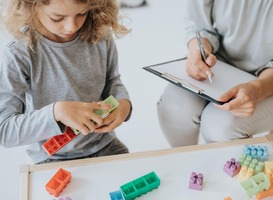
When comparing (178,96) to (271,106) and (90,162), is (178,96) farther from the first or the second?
(90,162)

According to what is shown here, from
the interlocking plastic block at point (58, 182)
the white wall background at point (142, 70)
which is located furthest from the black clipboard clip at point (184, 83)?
the white wall background at point (142, 70)

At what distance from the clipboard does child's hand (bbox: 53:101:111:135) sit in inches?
9.6

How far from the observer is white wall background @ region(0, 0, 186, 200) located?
1254mm

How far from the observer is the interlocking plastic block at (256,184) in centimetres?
70

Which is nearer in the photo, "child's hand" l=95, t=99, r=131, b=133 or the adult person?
"child's hand" l=95, t=99, r=131, b=133

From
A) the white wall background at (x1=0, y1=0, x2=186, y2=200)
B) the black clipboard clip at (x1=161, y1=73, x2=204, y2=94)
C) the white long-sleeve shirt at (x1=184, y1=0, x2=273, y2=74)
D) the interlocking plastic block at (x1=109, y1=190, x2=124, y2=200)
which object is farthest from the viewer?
the white wall background at (x1=0, y1=0, x2=186, y2=200)

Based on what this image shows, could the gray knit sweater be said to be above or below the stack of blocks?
above

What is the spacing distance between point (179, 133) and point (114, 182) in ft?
1.20

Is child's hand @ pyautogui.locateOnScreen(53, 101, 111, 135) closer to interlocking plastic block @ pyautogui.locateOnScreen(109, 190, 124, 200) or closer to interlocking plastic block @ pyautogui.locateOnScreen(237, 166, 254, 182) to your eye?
interlocking plastic block @ pyautogui.locateOnScreen(109, 190, 124, 200)

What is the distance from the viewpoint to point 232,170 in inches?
29.2

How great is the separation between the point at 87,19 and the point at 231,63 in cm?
45

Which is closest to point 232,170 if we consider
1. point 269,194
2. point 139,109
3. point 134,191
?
point 269,194

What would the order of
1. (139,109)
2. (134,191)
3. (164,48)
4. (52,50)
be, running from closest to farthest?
(134,191), (52,50), (139,109), (164,48)

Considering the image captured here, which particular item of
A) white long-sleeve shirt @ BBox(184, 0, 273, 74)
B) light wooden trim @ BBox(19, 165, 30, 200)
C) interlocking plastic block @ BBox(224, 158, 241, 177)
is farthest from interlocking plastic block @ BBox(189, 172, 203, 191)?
white long-sleeve shirt @ BBox(184, 0, 273, 74)
